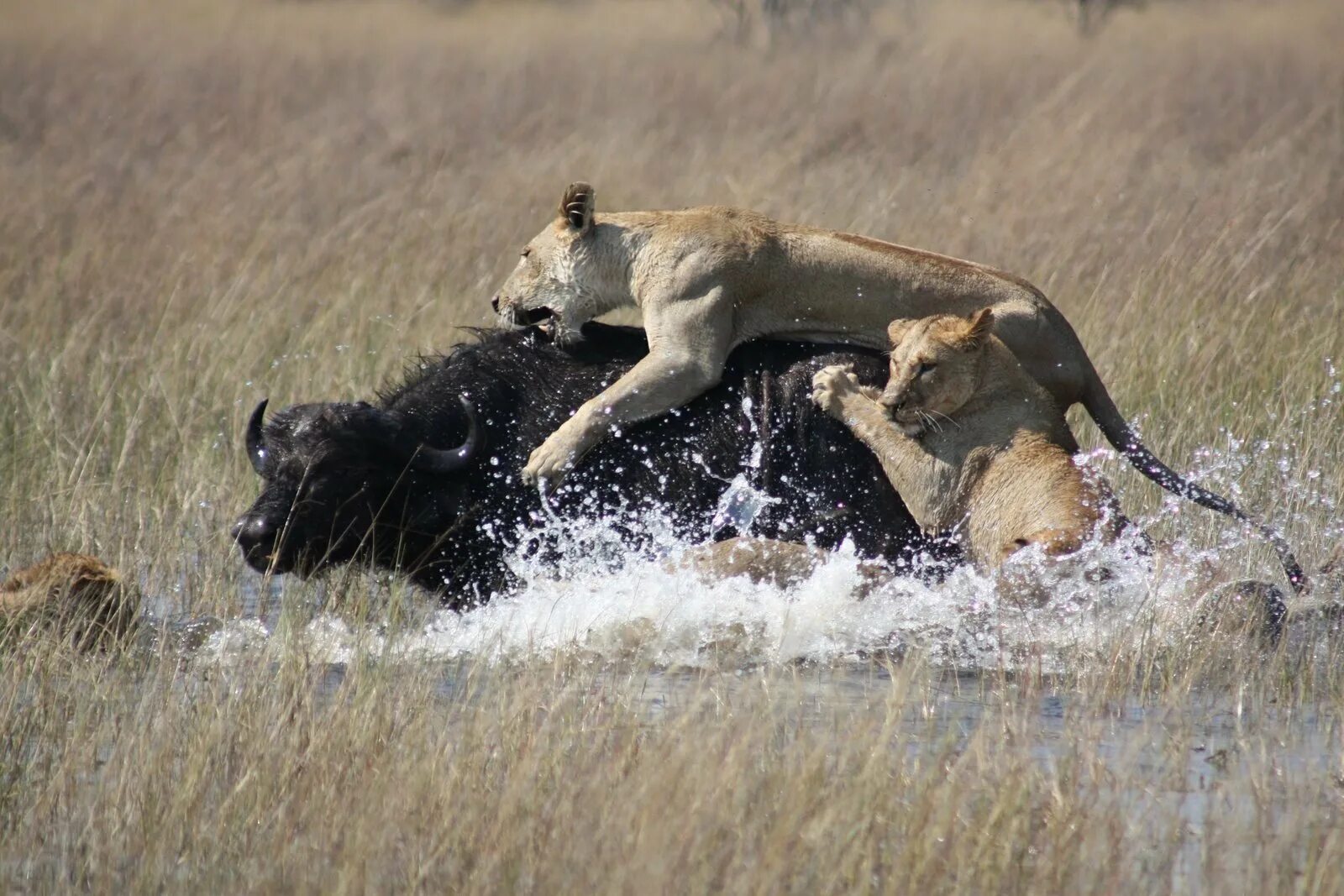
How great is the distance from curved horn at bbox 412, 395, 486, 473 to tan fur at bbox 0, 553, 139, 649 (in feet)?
3.04

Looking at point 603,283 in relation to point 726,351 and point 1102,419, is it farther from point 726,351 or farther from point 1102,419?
point 1102,419

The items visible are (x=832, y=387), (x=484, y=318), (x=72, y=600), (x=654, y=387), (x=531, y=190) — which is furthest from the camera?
(x=531, y=190)

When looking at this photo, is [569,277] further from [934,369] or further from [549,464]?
[934,369]

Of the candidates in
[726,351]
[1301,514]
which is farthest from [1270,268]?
[726,351]

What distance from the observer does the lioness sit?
5633 mm

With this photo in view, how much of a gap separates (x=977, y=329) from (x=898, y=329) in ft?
0.84

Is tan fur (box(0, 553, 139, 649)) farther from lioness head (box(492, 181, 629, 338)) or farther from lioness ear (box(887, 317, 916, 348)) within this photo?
lioness ear (box(887, 317, 916, 348))

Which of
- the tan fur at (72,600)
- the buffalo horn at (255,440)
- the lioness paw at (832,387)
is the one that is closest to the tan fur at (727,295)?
the lioness paw at (832,387)

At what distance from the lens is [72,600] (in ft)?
18.0

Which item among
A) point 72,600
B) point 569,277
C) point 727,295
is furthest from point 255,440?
point 727,295

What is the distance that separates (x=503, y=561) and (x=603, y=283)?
0.90m

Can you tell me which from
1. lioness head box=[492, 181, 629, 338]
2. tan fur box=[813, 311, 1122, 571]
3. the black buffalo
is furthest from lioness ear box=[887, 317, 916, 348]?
lioness head box=[492, 181, 629, 338]

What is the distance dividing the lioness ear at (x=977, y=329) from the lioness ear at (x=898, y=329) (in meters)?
0.19

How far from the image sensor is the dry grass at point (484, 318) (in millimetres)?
3811
